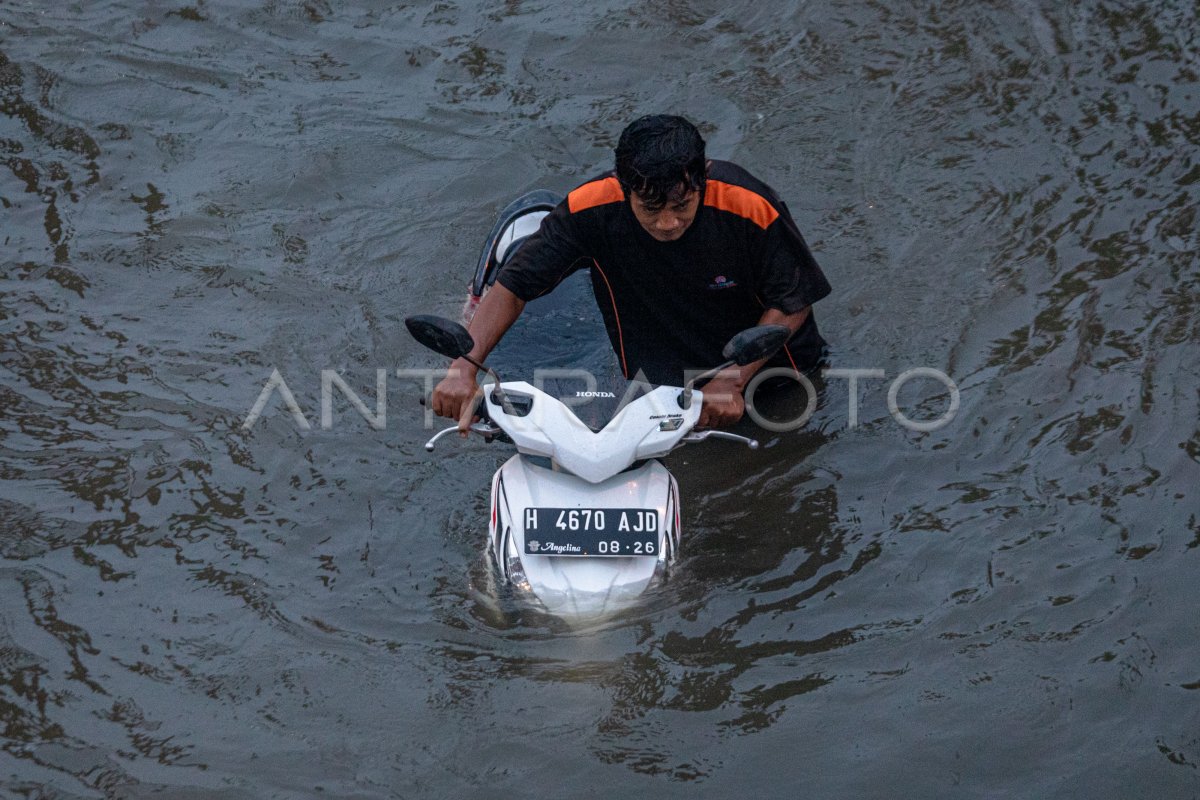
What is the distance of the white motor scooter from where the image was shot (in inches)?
150

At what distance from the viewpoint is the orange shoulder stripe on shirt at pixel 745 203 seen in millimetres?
4266

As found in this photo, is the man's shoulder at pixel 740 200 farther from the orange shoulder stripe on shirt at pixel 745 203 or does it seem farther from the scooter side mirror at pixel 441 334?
the scooter side mirror at pixel 441 334

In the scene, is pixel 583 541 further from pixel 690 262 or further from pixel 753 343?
pixel 690 262

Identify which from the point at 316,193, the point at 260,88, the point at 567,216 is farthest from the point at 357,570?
the point at 260,88

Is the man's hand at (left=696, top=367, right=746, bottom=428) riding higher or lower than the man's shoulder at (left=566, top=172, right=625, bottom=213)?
lower

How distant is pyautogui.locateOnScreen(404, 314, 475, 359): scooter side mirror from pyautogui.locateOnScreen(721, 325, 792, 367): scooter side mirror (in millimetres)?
775

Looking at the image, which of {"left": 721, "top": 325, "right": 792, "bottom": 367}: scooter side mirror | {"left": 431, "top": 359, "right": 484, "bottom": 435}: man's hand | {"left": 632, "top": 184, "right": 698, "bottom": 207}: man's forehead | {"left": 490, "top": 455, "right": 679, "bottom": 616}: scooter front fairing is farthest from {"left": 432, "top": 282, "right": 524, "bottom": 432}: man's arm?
{"left": 721, "top": 325, "right": 792, "bottom": 367}: scooter side mirror

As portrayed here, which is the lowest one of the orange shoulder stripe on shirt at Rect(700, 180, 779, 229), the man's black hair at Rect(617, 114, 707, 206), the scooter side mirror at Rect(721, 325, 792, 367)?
the scooter side mirror at Rect(721, 325, 792, 367)

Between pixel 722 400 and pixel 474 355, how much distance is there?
2.92 feet

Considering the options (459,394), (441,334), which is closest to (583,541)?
(459,394)

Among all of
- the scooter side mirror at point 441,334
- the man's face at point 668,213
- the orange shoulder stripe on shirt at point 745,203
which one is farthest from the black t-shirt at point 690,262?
the scooter side mirror at point 441,334

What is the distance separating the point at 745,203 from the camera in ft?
14.0

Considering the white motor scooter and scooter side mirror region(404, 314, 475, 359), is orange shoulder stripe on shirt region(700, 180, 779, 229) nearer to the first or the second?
the white motor scooter

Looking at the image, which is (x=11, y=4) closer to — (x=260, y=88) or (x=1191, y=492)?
(x=260, y=88)
